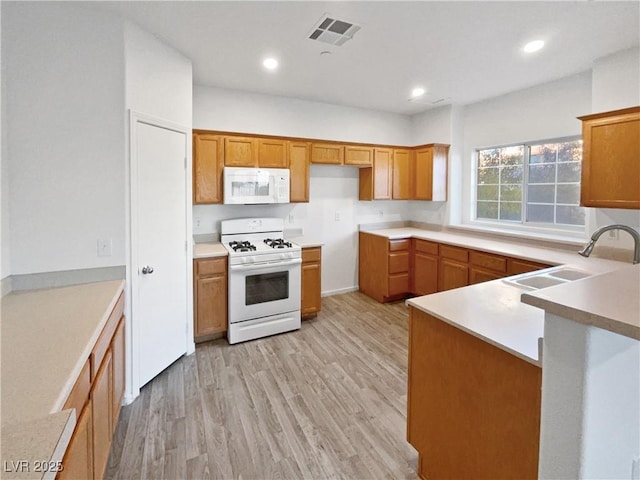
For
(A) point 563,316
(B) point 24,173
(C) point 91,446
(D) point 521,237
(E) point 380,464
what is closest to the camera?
(A) point 563,316

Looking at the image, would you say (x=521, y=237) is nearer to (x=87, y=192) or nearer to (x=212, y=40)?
(x=212, y=40)

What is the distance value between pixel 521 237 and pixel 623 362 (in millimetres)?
3326

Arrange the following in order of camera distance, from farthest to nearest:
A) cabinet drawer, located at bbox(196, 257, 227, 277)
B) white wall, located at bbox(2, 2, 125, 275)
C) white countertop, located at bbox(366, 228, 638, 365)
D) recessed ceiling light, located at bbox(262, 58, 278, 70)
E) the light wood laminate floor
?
1. cabinet drawer, located at bbox(196, 257, 227, 277)
2. recessed ceiling light, located at bbox(262, 58, 278, 70)
3. white wall, located at bbox(2, 2, 125, 275)
4. the light wood laminate floor
5. white countertop, located at bbox(366, 228, 638, 365)

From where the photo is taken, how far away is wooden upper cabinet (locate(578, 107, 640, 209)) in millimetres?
2562

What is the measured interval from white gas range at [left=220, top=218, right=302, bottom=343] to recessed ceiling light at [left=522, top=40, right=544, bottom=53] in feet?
9.29

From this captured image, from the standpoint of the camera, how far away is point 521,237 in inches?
149

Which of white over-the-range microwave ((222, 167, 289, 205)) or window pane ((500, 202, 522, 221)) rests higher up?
white over-the-range microwave ((222, 167, 289, 205))

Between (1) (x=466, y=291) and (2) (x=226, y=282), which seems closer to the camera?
(1) (x=466, y=291)

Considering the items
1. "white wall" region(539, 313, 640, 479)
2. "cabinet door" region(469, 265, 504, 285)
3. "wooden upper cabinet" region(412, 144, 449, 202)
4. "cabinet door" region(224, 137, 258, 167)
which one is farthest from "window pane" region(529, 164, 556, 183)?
"white wall" region(539, 313, 640, 479)

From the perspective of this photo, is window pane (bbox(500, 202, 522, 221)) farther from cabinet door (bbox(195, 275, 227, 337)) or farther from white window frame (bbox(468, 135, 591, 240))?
cabinet door (bbox(195, 275, 227, 337))

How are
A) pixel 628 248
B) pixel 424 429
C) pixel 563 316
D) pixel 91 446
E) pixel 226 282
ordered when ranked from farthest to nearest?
pixel 226 282
pixel 628 248
pixel 424 429
pixel 91 446
pixel 563 316

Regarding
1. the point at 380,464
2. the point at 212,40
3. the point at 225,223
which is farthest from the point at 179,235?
the point at 380,464

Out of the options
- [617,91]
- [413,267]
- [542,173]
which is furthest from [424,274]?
[617,91]

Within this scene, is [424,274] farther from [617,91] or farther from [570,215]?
[617,91]
